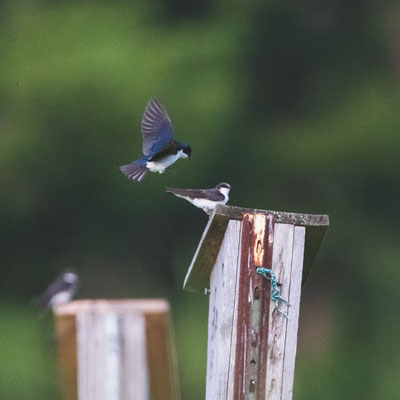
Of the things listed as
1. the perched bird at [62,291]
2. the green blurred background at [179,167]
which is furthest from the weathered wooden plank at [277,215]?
the green blurred background at [179,167]

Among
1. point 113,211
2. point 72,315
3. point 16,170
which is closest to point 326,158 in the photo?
point 113,211

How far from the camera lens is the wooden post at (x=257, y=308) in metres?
3.57

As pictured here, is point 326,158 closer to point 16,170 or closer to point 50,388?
point 16,170

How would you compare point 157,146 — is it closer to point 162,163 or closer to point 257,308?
point 162,163

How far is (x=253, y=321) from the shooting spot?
3.60 m

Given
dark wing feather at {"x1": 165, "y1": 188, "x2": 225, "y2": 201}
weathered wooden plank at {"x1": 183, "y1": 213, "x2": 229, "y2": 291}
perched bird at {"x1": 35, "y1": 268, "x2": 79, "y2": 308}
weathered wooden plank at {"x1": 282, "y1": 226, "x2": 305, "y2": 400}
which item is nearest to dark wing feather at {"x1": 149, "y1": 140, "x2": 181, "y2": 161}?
dark wing feather at {"x1": 165, "y1": 188, "x2": 225, "y2": 201}

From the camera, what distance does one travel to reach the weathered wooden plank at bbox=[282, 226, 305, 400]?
11.8ft

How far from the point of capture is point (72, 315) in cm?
200

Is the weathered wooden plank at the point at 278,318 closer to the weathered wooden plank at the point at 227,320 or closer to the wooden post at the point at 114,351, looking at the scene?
the weathered wooden plank at the point at 227,320

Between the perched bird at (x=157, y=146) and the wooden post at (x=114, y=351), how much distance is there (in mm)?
4223

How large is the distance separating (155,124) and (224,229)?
3.24 meters

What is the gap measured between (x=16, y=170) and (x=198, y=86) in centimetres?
214

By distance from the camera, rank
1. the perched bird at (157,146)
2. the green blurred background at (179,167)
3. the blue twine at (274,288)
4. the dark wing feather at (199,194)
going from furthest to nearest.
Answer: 1. the green blurred background at (179,167)
2. the perched bird at (157,146)
3. the dark wing feather at (199,194)
4. the blue twine at (274,288)

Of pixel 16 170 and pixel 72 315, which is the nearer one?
pixel 72 315
